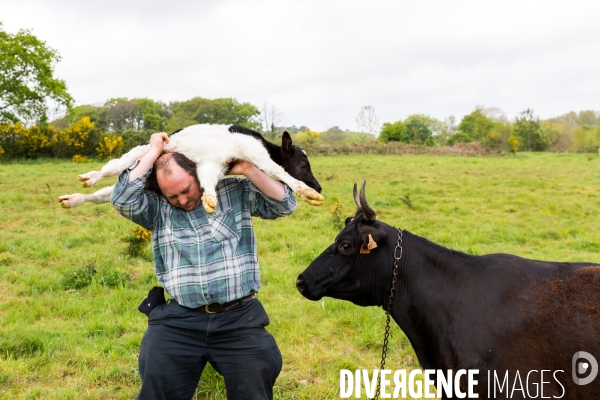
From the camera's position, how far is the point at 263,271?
25.4ft

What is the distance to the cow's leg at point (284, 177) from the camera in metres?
3.52

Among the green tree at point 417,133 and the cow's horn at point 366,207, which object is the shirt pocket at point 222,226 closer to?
the cow's horn at point 366,207

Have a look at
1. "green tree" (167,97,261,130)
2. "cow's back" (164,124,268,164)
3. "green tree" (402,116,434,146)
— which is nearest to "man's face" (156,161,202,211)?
"cow's back" (164,124,268,164)

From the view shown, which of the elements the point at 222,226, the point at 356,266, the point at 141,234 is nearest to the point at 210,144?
the point at 222,226

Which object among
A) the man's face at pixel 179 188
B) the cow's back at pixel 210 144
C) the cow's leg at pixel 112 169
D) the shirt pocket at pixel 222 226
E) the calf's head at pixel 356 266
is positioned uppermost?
the cow's back at pixel 210 144

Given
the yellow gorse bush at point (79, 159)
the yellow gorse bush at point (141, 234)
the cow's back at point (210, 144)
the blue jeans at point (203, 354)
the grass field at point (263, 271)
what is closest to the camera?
the blue jeans at point (203, 354)

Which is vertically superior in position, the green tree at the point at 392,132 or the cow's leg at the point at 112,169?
the green tree at the point at 392,132

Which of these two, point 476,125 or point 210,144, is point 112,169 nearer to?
point 210,144

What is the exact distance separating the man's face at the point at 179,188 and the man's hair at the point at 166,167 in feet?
0.08

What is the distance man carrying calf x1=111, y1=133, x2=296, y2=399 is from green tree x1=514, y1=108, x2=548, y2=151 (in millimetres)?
47405

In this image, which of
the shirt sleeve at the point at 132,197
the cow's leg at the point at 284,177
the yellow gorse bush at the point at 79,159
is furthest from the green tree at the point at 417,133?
the shirt sleeve at the point at 132,197

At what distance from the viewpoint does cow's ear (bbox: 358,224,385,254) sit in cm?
343

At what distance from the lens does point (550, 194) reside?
15.2 m

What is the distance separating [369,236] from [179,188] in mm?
1285
